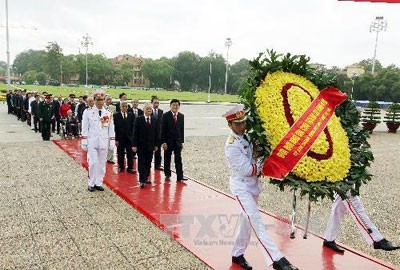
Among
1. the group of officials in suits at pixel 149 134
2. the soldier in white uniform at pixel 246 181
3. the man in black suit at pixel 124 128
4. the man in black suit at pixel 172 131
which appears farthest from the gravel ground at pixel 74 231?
the man in black suit at pixel 172 131

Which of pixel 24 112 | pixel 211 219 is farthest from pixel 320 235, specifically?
pixel 24 112

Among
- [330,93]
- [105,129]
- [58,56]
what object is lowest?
[105,129]

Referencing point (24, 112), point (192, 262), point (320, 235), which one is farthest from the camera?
point (24, 112)

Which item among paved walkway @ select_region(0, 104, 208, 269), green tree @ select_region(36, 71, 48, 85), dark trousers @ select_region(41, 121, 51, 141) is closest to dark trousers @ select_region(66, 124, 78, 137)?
dark trousers @ select_region(41, 121, 51, 141)

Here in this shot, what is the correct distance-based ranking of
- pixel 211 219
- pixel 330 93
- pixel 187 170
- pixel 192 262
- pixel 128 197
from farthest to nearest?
pixel 187 170 < pixel 128 197 < pixel 211 219 < pixel 192 262 < pixel 330 93

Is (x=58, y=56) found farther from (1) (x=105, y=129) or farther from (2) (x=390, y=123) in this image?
(1) (x=105, y=129)

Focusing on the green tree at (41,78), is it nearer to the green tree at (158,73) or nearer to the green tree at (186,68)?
the green tree at (158,73)

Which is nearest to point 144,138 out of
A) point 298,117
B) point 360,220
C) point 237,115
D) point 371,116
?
point 237,115

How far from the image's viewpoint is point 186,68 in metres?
106

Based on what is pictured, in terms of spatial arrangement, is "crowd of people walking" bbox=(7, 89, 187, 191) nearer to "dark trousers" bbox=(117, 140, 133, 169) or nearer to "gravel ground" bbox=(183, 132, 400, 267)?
"dark trousers" bbox=(117, 140, 133, 169)

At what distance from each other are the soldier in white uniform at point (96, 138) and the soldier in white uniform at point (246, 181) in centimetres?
390

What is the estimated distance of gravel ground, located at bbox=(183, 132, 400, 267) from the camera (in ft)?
17.5

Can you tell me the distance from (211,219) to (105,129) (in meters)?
2.91

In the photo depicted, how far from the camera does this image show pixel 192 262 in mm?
4219
